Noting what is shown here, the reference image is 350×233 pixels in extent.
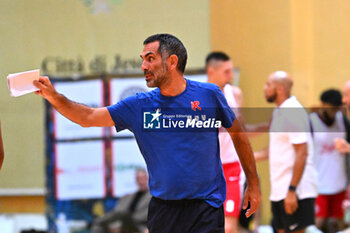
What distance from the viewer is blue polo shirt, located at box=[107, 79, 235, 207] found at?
4.43m

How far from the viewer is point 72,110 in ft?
13.9

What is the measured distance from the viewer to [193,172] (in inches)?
175

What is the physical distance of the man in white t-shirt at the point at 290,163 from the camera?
679 centimetres

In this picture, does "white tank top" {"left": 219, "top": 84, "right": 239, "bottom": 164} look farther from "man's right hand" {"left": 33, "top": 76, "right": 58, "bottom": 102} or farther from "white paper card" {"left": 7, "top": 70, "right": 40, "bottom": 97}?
"white paper card" {"left": 7, "top": 70, "right": 40, "bottom": 97}

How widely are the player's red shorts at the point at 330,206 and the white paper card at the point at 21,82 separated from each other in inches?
218

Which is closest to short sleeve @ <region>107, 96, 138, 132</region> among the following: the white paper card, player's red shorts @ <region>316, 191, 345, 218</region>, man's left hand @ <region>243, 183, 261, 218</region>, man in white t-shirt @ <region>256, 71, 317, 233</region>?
the white paper card

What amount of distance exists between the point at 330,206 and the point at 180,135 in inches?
188

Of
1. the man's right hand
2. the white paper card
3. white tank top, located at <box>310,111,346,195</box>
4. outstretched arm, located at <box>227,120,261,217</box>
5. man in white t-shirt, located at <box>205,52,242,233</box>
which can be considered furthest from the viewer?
white tank top, located at <box>310,111,346,195</box>

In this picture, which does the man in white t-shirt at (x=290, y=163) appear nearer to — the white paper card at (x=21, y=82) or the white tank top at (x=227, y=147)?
the white tank top at (x=227, y=147)

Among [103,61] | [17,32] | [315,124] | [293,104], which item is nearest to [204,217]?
[293,104]

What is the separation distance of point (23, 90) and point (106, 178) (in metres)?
5.26

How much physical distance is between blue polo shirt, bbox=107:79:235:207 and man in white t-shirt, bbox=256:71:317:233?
2.39 metres

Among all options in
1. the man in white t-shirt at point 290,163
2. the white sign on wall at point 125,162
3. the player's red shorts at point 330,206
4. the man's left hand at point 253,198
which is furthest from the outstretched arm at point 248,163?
the white sign on wall at point 125,162

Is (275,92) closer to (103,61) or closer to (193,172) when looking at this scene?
(193,172)
